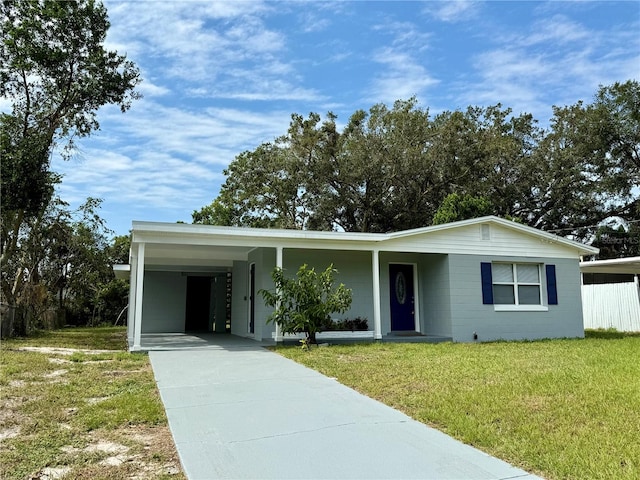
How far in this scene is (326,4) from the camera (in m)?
8.95

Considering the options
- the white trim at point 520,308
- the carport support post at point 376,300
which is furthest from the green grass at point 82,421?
the white trim at point 520,308

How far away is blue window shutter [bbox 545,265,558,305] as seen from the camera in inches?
511

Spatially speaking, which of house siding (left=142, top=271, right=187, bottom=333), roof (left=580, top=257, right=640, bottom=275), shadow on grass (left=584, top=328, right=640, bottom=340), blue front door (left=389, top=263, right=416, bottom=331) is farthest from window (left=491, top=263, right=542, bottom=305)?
house siding (left=142, top=271, right=187, bottom=333)

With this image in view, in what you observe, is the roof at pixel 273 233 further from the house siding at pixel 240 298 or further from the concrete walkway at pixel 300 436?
the concrete walkway at pixel 300 436

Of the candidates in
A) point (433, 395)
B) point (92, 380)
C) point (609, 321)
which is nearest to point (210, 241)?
point (92, 380)

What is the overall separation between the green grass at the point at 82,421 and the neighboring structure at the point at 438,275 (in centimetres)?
463

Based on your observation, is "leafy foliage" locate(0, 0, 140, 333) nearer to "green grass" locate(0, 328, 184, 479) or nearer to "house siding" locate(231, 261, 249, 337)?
"house siding" locate(231, 261, 249, 337)

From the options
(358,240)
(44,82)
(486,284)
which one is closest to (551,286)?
(486,284)

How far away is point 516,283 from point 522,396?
8122mm

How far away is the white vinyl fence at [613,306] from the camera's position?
16.8 m

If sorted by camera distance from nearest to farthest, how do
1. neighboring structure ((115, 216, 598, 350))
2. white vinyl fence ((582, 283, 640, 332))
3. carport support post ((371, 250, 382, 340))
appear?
carport support post ((371, 250, 382, 340)) < neighboring structure ((115, 216, 598, 350)) < white vinyl fence ((582, 283, 640, 332))

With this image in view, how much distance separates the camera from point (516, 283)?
42.4ft

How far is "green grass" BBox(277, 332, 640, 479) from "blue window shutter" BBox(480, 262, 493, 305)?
9.06 ft

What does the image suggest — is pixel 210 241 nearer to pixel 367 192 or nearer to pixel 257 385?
pixel 257 385
